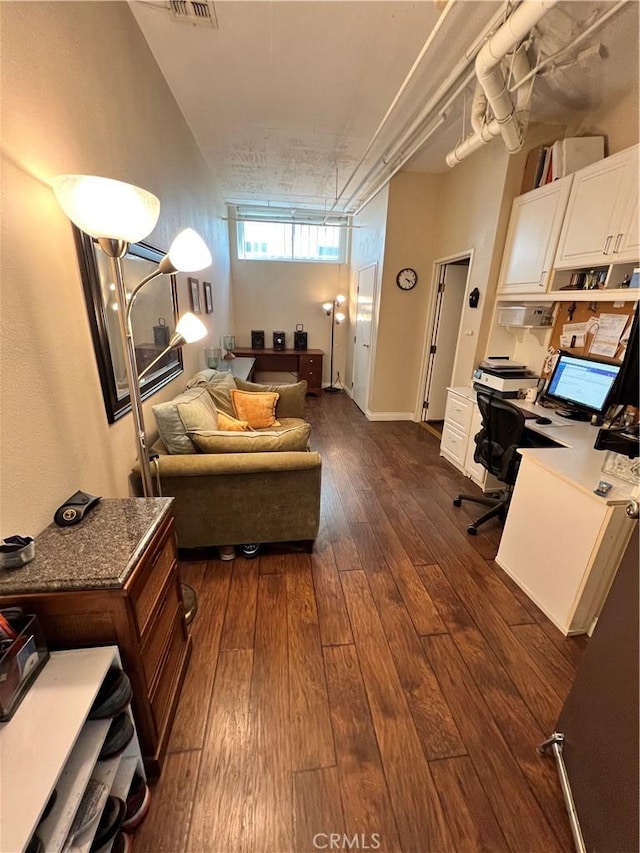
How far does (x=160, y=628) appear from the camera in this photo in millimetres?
1218

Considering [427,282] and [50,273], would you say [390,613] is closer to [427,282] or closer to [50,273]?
[50,273]

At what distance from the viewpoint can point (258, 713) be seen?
4.37ft

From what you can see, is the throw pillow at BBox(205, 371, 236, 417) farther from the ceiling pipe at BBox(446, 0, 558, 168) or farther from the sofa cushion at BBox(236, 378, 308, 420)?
the ceiling pipe at BBox(446, 0, 558, 168)

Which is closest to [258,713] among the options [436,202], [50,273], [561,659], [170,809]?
[170,809]

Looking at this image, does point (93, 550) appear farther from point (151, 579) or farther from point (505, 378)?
point (505, 378)

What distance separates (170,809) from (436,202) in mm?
5175

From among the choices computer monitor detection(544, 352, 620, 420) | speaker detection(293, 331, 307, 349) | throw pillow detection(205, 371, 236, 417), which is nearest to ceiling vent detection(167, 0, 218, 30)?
throw pillow detection(205, 371, 236, 417)

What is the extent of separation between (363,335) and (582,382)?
3.14m

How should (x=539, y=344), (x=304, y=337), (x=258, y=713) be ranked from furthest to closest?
(x=304, y=337)
(x=539, y=344)
(x=258, y=713)

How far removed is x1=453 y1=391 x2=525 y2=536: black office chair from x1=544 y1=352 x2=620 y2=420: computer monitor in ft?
1.94

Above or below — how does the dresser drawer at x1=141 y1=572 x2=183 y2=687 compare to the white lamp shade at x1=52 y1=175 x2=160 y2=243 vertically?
below

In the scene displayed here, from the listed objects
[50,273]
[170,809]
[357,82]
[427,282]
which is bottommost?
[170,809]

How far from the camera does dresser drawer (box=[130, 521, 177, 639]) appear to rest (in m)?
A: 1.02

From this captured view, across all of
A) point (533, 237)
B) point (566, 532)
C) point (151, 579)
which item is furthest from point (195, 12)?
point (566, 532)
